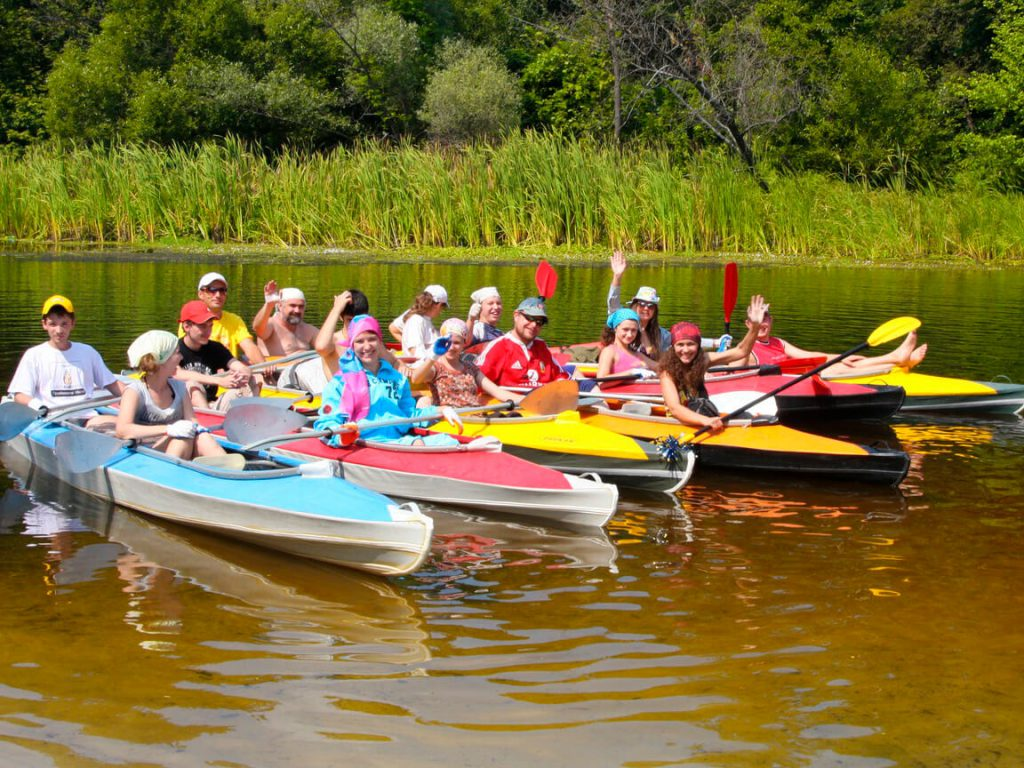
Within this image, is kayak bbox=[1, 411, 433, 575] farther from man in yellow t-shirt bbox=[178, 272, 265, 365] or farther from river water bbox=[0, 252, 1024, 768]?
man in yellow t-shirt bbox=[178, 272, 265, 365]

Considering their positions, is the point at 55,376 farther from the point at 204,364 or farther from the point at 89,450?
the point at 204,364

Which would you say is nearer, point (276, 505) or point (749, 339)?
point (276, 505)

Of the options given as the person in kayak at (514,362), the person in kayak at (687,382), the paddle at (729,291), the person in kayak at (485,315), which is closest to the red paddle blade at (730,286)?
the paddle at (729,291)

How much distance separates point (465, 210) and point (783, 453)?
16466 mm

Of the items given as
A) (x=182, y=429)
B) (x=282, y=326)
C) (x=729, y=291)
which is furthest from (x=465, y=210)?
(x=182, y=429)

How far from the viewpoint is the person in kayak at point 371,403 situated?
301 inches

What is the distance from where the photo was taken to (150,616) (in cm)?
574

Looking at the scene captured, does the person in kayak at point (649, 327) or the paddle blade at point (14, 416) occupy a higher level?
the person in kayak at point (649, 327)

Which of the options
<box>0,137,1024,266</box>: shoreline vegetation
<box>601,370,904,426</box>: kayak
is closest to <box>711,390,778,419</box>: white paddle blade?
<box>601,370,904,426</box>: kayak

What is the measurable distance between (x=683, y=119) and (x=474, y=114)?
18.8ft

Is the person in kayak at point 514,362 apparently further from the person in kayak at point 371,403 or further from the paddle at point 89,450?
the paddle at point 89,450

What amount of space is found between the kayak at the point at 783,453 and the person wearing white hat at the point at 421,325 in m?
1.77

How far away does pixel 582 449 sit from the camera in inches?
327

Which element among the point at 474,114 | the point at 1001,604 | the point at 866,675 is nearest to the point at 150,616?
the point at 866,675
